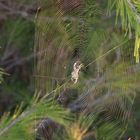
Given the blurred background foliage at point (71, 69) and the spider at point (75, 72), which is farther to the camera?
the spider at point (75, 72)

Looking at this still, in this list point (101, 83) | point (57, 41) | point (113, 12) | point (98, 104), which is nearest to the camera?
point (57, 41)

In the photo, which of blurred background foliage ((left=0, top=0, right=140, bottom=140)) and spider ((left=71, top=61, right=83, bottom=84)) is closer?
blurred background foliage ((left=0, top=0, right=140, bottom=140))

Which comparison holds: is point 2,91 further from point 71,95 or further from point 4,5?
point 71,95

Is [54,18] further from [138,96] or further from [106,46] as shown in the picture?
[138,96]

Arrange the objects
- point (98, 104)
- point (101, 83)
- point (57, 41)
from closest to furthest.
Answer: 1. point (57, 41)
2. point (101, 83)
3. point (98, 104)

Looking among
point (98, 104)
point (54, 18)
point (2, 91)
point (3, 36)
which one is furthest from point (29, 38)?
point (54, 18)

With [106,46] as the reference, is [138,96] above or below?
below

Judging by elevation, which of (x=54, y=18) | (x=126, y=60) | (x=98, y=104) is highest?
(x=54, y=18)

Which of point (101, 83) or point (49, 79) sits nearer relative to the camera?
point (49, 79)
